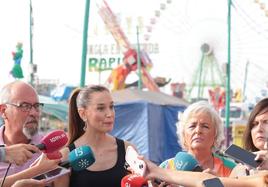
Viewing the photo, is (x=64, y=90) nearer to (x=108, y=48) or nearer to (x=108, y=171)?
(x=108, y=48)

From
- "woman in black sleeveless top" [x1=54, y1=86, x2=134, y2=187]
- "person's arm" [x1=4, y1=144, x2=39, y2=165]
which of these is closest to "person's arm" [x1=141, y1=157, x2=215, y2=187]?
"person's arm" [x1=4, y1=144, x2=39, y2=165]

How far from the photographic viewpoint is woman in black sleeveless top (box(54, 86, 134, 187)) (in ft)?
10.5

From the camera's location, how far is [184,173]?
2.08 meters

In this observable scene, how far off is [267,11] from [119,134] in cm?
2492

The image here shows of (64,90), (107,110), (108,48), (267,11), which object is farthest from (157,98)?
(108,48)

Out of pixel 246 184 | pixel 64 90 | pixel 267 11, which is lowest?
pixel 64 90

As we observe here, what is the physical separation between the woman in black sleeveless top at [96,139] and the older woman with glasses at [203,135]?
0.93 feet

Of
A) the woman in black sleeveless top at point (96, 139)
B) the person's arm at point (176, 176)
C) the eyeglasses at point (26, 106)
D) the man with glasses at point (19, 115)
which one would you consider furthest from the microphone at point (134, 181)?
the eyeglasses at point (26, 106)

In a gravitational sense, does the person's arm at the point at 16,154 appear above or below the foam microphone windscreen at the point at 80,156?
above

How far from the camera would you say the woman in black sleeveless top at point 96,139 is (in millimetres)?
3191

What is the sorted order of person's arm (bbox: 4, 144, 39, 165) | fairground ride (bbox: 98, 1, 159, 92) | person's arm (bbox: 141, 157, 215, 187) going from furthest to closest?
fairground ride (bbox: 98, 1, 159, 92), person's arm (bbox: 4, 144, 39, 165), person's arm (bbox: 141, 157, 215, 187)

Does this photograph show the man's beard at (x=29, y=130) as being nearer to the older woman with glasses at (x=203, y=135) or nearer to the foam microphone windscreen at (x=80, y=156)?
the foam microphone windscreen at (x=80, y=156)

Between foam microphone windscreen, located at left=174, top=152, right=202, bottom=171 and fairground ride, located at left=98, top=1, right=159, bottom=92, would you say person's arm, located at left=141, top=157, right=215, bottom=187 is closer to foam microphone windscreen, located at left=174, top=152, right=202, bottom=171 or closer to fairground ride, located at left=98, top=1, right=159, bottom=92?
foam microphone windscreen, located at left=174, top=152, right=202, bottom=171

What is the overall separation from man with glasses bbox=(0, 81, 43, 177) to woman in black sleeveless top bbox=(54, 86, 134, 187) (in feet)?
0.65
